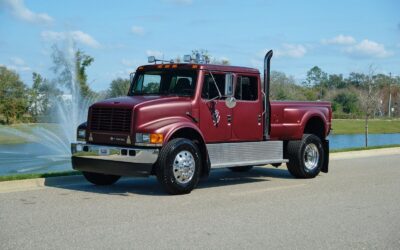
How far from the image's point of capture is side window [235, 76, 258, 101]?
11758 mm

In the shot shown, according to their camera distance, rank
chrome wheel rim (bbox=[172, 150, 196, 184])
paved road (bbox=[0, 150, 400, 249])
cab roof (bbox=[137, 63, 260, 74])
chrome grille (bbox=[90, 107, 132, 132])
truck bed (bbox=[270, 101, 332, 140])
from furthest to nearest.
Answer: truck bed (bbox=[270, 101, 332, 140]) < cab roof (bbox=[137, 63, 260, 74]) < chrome grille (bbox=[90, 107, 132, 132]) < chrome wheel rim (bbox=[172, 150, 196, 184]) < paved road (bbox=[0, 150, 400, 249])

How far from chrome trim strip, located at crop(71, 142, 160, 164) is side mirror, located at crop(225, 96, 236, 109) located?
2163 mm

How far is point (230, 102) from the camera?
37.4 feet

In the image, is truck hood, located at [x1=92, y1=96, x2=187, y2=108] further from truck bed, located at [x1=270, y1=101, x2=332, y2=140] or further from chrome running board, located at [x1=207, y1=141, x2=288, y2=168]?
truck bed, located at [x1=270, y1=101, x2=332, y2=140]

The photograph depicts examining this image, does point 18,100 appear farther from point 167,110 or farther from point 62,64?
point 167,110

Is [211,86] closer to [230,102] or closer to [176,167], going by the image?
[230,102]

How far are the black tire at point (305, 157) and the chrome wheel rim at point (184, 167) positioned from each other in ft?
10.9

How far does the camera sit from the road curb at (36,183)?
10.5m

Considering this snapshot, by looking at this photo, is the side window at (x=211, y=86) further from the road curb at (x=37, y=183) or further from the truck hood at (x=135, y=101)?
the road curb at (x=37, y=183)

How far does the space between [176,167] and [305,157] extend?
4.24 metres

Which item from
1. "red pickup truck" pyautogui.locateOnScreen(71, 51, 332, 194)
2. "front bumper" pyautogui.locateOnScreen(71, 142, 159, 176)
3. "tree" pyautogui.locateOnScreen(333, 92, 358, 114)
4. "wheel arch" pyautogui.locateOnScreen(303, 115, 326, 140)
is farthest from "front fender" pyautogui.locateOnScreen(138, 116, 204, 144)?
"tree" pyautogui.locateOnScreen(333, 92, 358, 114)

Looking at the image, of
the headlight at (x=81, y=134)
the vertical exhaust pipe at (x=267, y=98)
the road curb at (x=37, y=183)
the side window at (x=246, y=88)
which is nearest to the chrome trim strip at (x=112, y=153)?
the headlight at (x=81, y=134)

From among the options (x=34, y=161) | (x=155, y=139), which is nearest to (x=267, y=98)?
(x=155, y=139)

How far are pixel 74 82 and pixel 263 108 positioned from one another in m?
25.1
